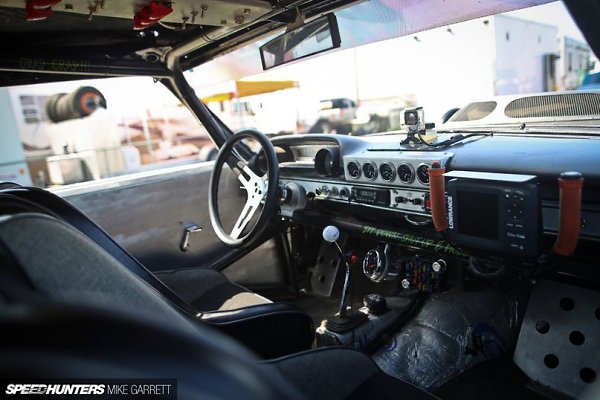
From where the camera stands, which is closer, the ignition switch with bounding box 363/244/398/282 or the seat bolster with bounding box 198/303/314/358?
the seat bolster with bounding box 198/303/314/358

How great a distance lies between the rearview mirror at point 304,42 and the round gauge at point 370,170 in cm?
59

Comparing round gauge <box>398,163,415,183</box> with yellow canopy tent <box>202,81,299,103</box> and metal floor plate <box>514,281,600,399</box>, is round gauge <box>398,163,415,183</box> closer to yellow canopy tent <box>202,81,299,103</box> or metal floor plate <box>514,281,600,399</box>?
metal floor plate <box>514,281,600,399</box>

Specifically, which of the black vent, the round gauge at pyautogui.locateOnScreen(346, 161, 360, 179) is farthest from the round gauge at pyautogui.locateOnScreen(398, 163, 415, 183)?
the black vent

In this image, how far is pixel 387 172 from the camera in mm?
2029

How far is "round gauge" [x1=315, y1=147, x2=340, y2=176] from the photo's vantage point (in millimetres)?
2332

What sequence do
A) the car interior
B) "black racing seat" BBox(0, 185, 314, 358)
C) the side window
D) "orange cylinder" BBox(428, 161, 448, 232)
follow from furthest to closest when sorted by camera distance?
the side window → "orange cylinder" BBox(428, 161, 448, 232) → "black racing seat" BBox(0, 185, 314, 358) → the car interior

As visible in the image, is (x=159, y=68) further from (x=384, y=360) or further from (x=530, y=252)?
(x=530, y=252)

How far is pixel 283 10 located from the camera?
2.02m

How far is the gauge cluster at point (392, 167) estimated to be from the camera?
186 centimetres

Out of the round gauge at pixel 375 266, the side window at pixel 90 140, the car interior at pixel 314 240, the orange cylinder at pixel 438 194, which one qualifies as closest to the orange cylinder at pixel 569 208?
the car interior at pixel 314 240

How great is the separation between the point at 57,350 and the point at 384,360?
6.46ft

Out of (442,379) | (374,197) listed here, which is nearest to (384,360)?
(442,379)

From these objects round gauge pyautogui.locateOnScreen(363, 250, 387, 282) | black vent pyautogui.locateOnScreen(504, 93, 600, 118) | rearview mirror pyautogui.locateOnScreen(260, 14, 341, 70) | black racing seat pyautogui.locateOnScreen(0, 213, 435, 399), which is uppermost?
rearview mirror pyautogui.locateOnScreen(260, 14, 341, 70)

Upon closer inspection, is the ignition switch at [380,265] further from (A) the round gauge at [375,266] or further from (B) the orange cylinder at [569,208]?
(B) the orange cylinder at [569,208]
